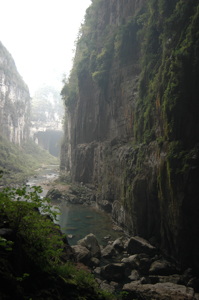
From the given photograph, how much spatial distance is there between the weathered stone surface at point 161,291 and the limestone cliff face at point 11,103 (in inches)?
2637

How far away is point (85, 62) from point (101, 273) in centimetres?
3459

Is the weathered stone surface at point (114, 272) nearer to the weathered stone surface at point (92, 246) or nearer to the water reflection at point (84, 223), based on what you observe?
the weathered stone surface at point (92, 246)

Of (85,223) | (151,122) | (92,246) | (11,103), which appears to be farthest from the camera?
(11,103)

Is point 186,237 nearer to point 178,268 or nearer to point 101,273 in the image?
point 178,268

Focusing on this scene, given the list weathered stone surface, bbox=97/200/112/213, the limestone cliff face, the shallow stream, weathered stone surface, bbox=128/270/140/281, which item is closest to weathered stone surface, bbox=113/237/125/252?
the shallow stream

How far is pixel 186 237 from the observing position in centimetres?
1312

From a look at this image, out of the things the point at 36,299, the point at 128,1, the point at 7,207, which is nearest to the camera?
the point at 36,299


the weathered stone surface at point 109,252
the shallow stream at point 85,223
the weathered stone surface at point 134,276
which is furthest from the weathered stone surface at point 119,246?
the weathered stone surface at point 134,276

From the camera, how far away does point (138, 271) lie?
45.3ft

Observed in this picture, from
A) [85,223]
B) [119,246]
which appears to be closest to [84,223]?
[85,223]

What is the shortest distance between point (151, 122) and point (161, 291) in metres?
12.1

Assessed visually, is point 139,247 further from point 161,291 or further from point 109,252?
point 161,291

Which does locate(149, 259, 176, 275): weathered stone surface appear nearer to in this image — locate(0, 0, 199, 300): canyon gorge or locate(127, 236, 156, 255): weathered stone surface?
locate(0, 0, 199, 300): canyon gorge

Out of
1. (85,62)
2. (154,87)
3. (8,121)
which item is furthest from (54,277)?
(8,121)
